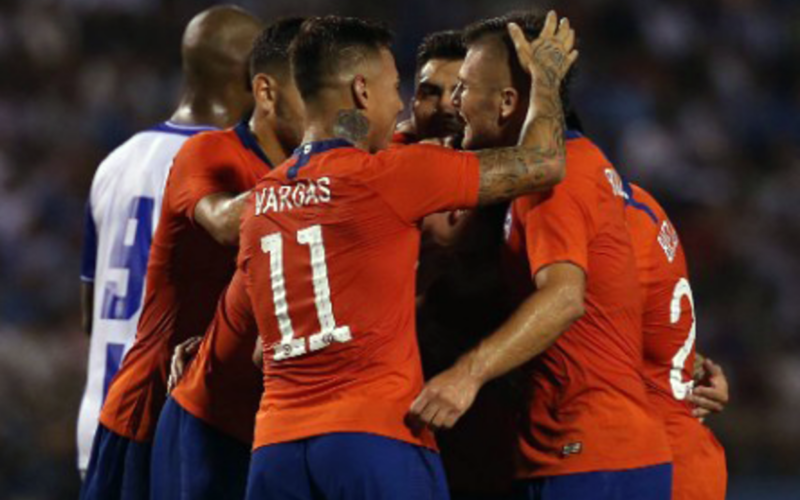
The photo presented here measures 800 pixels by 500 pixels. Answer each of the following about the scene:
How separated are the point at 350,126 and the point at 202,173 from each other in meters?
0.95

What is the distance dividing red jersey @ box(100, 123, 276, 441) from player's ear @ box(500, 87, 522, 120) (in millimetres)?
1022

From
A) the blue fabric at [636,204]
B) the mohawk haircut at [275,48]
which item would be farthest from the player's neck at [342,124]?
the blue fabric at [636,204]

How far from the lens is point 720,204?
40.6 feet

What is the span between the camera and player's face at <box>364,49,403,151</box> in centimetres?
435

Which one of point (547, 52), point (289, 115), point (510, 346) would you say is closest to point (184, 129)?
point (289, 115)

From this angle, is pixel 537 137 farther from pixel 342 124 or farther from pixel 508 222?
pixel 342 124

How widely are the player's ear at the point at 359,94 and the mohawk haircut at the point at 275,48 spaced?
918mm

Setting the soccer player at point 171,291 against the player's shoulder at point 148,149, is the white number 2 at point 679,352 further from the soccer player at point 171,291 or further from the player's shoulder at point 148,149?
the player's shoulder at point 148,149

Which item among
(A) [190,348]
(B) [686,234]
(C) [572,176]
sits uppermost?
(C) [572,176]

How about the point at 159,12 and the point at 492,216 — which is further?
the point at 159,12

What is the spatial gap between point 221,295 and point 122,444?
29.8 inches

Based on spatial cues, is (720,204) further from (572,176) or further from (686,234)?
(572,176)

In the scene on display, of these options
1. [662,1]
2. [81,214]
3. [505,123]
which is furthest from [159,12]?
[505,123]

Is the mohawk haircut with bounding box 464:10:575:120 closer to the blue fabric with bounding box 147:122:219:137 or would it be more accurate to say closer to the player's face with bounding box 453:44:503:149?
the player's face with bounding box 453:44:503:149
